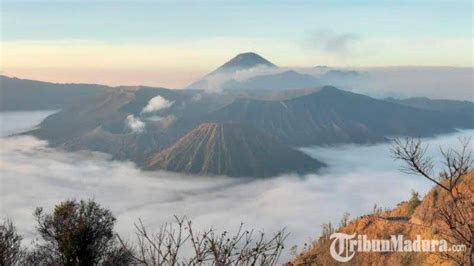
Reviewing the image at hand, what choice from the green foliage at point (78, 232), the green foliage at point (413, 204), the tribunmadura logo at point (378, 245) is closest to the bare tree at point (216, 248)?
the tribunmadura logo at point (378, 245)

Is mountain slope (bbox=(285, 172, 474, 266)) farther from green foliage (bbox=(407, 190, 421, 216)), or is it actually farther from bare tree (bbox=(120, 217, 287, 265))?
bare tree (bbox=(120, 217, 287, 265))

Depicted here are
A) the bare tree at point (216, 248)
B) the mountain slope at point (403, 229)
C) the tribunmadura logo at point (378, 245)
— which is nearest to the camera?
the bare tree at point (216, 248)

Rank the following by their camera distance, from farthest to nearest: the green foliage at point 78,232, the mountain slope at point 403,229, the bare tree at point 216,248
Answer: the green foliage at point 78,232, the mountain slope at point 403,229, the bare tree at point 216,248

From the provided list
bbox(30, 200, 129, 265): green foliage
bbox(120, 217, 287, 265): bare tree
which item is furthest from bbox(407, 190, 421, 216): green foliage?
bbox(120, 217, 287, 265): bare tree

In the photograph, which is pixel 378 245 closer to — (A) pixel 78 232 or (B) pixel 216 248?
(A) pixel 78 232

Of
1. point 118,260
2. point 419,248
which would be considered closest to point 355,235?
point 419,248

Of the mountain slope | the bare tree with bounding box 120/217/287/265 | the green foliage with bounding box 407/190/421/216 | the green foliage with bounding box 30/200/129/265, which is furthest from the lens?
the green foliage with bounding box 407/190/421/216

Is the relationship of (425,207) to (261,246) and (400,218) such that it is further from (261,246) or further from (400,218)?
(261,246)

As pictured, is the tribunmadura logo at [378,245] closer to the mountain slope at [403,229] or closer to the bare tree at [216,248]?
the mountain slope at [403,229]

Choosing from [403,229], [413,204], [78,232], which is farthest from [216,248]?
[413,204]

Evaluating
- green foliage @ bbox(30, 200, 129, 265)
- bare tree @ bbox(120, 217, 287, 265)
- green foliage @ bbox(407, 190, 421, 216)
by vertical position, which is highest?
bare tree @ bbox(120, 217, 287, 265)
